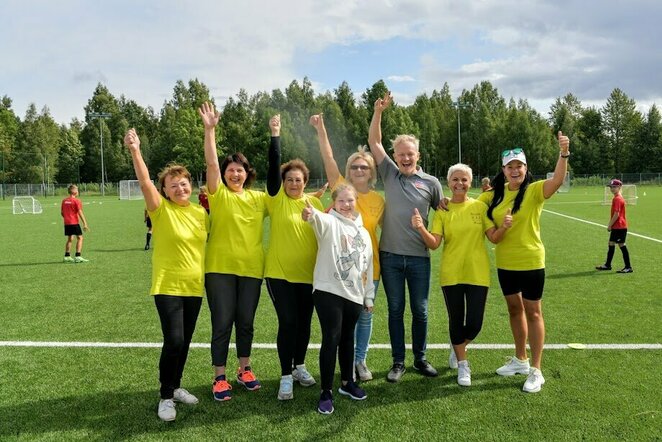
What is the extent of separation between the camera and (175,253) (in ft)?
12.7

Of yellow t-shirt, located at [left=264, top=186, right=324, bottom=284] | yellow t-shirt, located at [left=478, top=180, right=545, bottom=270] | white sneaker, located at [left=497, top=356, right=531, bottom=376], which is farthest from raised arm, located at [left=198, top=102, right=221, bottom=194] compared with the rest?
white sneaker, located at [left=497, top=356, right=531, bottom=376]

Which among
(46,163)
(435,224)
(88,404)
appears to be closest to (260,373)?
(88,404)

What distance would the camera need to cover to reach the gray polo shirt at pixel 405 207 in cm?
437

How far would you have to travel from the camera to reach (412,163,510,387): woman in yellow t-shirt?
4.24 m

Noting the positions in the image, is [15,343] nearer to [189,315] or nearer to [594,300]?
[189,315]

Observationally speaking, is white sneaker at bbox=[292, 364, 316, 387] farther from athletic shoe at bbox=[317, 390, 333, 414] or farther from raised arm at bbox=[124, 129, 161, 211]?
raised arm at bbox=[124, 129, 161, 211]

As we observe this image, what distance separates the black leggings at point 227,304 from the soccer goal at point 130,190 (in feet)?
161

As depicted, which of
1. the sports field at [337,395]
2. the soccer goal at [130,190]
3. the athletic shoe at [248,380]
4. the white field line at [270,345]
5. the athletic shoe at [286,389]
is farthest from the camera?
the soccer goal at [130,190]

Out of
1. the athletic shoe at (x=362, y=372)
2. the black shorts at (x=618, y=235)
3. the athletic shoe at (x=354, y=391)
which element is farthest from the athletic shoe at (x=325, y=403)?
the black shorts at (x=618, y=235)

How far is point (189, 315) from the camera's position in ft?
12.9

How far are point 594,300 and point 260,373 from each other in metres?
5.11

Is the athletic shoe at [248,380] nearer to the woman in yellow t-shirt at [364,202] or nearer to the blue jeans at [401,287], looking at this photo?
the woman in yellow t-shirt at [364,202]

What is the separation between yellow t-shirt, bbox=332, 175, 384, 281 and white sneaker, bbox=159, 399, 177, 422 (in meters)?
1.82

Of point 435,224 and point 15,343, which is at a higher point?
point 435,224
